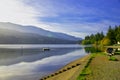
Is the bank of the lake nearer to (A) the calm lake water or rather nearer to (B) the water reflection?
(A) the calm lake water

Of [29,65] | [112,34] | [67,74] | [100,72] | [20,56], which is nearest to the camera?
[100,72]

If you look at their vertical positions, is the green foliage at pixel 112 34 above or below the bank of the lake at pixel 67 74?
above

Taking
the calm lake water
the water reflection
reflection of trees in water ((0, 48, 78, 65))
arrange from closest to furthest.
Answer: the water reflection → the calm lake water → reflection of trees in water ((0, 48, 78, 65))

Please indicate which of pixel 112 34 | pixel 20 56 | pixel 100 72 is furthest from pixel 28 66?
pixel 112 34

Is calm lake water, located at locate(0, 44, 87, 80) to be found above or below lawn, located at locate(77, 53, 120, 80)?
below

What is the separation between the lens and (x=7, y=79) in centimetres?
3155

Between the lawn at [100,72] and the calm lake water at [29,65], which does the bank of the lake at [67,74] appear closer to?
the lawn at [100,72]

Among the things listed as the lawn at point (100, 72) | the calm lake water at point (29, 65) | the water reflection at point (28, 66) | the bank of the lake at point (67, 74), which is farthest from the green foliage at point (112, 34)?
the lawn at point (100, 72)

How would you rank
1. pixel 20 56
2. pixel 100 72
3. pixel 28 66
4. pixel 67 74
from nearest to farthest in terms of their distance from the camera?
pixel 100 72
pixel 67 74
pixel 28 66
pixel 20 56

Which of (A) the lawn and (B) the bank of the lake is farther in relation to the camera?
(B) the bank of the lake

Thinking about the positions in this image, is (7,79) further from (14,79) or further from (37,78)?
(37,78)

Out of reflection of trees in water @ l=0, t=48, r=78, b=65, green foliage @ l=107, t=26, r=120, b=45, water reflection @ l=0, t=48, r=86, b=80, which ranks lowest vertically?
water reflection @ l=0, t=48, r=86, b=80

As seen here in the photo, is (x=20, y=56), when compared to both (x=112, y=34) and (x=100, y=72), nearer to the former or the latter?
(x=100, y=72)

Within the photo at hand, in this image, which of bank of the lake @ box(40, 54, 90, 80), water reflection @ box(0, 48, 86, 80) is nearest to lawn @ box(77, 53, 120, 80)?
bank of the lake @ box(40, 54, 90, 80)
